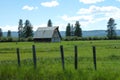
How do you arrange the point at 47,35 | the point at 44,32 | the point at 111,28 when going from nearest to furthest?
the point at 47,35
the point at 44,32
the point at 111,28

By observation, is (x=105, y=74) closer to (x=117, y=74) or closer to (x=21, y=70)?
(x=117, y=74)

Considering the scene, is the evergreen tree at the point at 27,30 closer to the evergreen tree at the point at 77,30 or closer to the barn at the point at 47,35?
the evergreen tree at the point at 77,30

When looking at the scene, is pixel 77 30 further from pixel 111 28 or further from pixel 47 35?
pixel 47 35

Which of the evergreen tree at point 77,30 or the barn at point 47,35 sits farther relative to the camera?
the evergreen tree at point 77,30

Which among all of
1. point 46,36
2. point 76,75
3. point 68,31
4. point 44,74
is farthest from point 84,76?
point 68,31

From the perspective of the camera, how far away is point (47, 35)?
130625mm

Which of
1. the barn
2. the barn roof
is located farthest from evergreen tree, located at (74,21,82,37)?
the barn

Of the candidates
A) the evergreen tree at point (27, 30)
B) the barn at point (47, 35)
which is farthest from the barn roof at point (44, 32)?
the evergreen tree at point (27, 30)

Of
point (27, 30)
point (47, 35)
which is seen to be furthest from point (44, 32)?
point (27, 30)

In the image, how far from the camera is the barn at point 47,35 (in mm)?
130000

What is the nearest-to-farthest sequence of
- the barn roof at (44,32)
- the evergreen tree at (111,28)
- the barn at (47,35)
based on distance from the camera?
the barn at (47,35)
the barn roof at (44,32)
the evergreen tree at (111,28)

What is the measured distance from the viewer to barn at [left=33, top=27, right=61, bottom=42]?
5118 inches

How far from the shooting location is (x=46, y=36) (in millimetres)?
130375

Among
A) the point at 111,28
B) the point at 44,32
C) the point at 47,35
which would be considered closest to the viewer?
the point at 47,35
